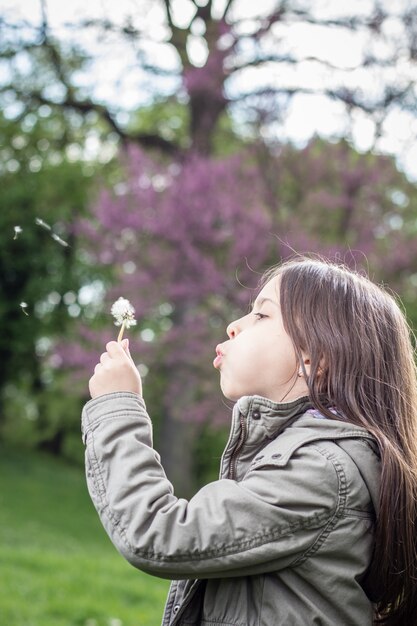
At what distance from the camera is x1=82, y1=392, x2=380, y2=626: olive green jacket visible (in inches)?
55.4

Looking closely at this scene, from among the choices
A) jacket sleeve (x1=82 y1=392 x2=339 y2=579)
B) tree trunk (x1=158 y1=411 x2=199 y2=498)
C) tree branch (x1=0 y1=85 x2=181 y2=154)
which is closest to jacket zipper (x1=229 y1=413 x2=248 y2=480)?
jacket sleeve (x1=82 y1=392 x2=339 y2=579)

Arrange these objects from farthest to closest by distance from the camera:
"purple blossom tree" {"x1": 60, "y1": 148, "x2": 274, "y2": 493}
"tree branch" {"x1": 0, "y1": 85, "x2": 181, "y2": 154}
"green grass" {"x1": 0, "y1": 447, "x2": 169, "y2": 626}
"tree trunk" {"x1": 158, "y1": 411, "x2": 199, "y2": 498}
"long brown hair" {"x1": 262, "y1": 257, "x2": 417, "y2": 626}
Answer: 1. "tree trunk" {"x1": 158, "y1": 411, "x2": 199, "y2": 498}
2. "tree branch" {"x1": 0, "y1": 85, "x2": 181, "y2": 154}
3. "purple blossom tree" {"x1": 60, "y1": 148, "x2": 274, "y2": 493}
4. "green grass" {"x1": 0, "y1": 447, "x2": 169, "y2": 626}
5. "long brown hair" {"x1": 262, "y1": 257, "x2": 417, "y2": 626}

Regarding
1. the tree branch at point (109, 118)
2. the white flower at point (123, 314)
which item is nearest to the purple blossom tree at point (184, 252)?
the tree branch at point (109, 118)

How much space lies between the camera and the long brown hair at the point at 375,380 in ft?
5.01

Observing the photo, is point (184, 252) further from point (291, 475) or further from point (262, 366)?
point (291, 475)

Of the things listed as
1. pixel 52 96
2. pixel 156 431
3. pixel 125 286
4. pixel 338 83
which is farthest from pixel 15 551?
pixel 156 431

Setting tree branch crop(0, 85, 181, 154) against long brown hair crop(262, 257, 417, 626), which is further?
tree branch crop(0, 85, 181, 154)

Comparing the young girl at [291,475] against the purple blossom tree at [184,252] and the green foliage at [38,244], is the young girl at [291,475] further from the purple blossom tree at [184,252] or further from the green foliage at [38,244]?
the green foliage at [38,244]

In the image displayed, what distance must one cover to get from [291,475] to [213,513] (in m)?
0.15

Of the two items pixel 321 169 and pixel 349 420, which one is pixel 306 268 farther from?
pixel 321 169

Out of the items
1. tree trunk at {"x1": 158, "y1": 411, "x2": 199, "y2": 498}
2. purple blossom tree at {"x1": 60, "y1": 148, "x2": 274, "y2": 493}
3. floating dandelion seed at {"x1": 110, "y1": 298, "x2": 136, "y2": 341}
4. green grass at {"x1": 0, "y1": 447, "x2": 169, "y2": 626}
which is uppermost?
floating dandelion seed at {"x1": 110, "y1": 298, "x2": 136, "y2": 341}

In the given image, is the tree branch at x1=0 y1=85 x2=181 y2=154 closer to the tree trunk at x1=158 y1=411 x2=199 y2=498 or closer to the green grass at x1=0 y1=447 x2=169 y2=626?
the tree trunk at x1=158 y1=411 x2=199 y2=498

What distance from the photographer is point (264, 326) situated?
1.66 meters

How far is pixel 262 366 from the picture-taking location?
1.62 meters
